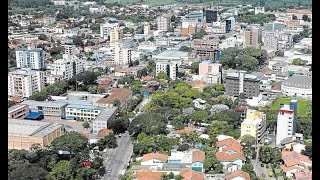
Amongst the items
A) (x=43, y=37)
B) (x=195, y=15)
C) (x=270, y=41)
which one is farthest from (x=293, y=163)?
(x=195, y=15)

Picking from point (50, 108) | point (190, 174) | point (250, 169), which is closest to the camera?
point (190, 174)

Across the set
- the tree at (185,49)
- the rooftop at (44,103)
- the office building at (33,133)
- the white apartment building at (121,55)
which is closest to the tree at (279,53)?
the tree at (185,49)

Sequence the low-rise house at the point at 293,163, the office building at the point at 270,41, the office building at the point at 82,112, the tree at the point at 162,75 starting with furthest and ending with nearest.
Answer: the office building at the point at 270,41 → the tree at the point at 162,75 → the office building at the point at 82,112 → the low-rise house at the point at 293,163

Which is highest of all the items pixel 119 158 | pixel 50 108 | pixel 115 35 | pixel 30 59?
pixel 115 35

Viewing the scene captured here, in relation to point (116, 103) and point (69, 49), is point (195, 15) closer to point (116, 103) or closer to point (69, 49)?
point (69, 49)

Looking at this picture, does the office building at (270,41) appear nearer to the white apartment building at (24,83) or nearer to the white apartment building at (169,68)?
the white apartment building at (169,68)

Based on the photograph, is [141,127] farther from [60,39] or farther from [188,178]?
[60,39]
